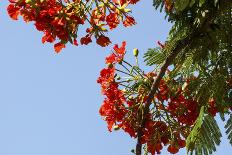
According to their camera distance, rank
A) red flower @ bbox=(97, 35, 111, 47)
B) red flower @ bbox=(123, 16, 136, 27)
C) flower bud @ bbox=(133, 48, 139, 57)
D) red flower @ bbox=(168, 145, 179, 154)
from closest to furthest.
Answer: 1. red flower @ bbox=(97, 35, 111, 47)
2. red flower @ bbox=(168, 145, 179, 154)
3. red flower @ bbox=(123, 16, 136, 27)
4. flower bud @ bbox=(133, 48, 139, 57)

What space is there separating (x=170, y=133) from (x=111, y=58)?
3.11ft

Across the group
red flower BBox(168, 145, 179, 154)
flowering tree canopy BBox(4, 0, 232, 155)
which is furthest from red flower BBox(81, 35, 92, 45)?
red flower BBox(168, 145, 179, 154)

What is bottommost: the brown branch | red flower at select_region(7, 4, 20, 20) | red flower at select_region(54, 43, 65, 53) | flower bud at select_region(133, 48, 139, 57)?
the brown branch

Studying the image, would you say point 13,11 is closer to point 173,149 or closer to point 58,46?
point 58,46

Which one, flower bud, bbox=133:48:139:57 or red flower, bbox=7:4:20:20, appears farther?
flower bud, bbox=133:48:139:57

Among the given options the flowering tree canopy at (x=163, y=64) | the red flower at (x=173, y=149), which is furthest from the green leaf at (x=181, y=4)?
the red flower at (x=173, y=149)

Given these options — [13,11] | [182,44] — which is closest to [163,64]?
[182,44]

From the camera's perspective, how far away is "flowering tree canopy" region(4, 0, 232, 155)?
14.5ft

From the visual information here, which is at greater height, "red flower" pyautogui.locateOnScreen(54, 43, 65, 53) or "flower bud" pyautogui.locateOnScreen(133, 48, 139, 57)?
"flower bud" pyautogui.locateOnScreen(133, 48, 139, 57)

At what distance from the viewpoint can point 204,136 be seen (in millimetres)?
3564

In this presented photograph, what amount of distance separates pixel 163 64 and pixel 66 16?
2.91 ft

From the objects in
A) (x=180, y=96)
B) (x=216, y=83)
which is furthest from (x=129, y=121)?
(x=216, y=83)

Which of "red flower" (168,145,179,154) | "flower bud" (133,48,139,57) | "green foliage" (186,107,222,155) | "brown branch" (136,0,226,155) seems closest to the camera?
"green foliage" (186,107,222,155)

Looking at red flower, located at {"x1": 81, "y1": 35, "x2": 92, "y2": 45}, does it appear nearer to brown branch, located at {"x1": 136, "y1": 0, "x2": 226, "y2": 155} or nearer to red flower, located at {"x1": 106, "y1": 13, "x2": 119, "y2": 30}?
red flower, located at {"x1": 106, "y1": 13, "x2": 119, "y2": 30}
